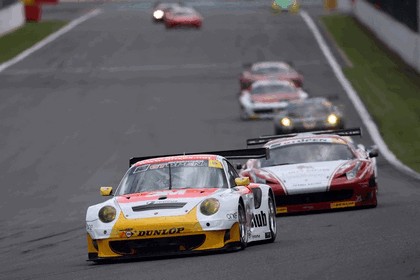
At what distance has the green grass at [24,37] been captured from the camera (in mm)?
64875

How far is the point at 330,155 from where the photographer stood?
2203 cm

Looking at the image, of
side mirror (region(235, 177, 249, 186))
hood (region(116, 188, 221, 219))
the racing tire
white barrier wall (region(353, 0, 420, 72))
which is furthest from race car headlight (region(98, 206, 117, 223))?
white barrier wall (region(353, 0, 420, 72))

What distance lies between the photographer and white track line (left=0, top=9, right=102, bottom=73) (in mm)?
61344

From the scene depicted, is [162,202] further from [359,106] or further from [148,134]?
[359,106]

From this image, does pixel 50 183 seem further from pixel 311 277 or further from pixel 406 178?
pixel 311 277

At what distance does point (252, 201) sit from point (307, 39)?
170 feet

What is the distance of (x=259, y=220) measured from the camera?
1590 centimetres

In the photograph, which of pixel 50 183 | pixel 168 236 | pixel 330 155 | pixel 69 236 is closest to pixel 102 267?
pixel 168 236

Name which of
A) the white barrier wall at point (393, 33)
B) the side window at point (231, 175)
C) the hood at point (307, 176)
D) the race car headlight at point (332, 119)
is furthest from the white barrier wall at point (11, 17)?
the side window at point (231, 175)

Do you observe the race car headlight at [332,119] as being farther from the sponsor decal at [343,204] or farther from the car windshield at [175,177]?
the car windshield at [175,177]

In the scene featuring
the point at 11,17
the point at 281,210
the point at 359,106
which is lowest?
the point at 11,17

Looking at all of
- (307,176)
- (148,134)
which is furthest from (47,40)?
(307,176)

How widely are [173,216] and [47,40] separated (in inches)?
2203

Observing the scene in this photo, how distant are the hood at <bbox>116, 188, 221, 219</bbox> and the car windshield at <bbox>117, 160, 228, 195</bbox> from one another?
11.6 inches
